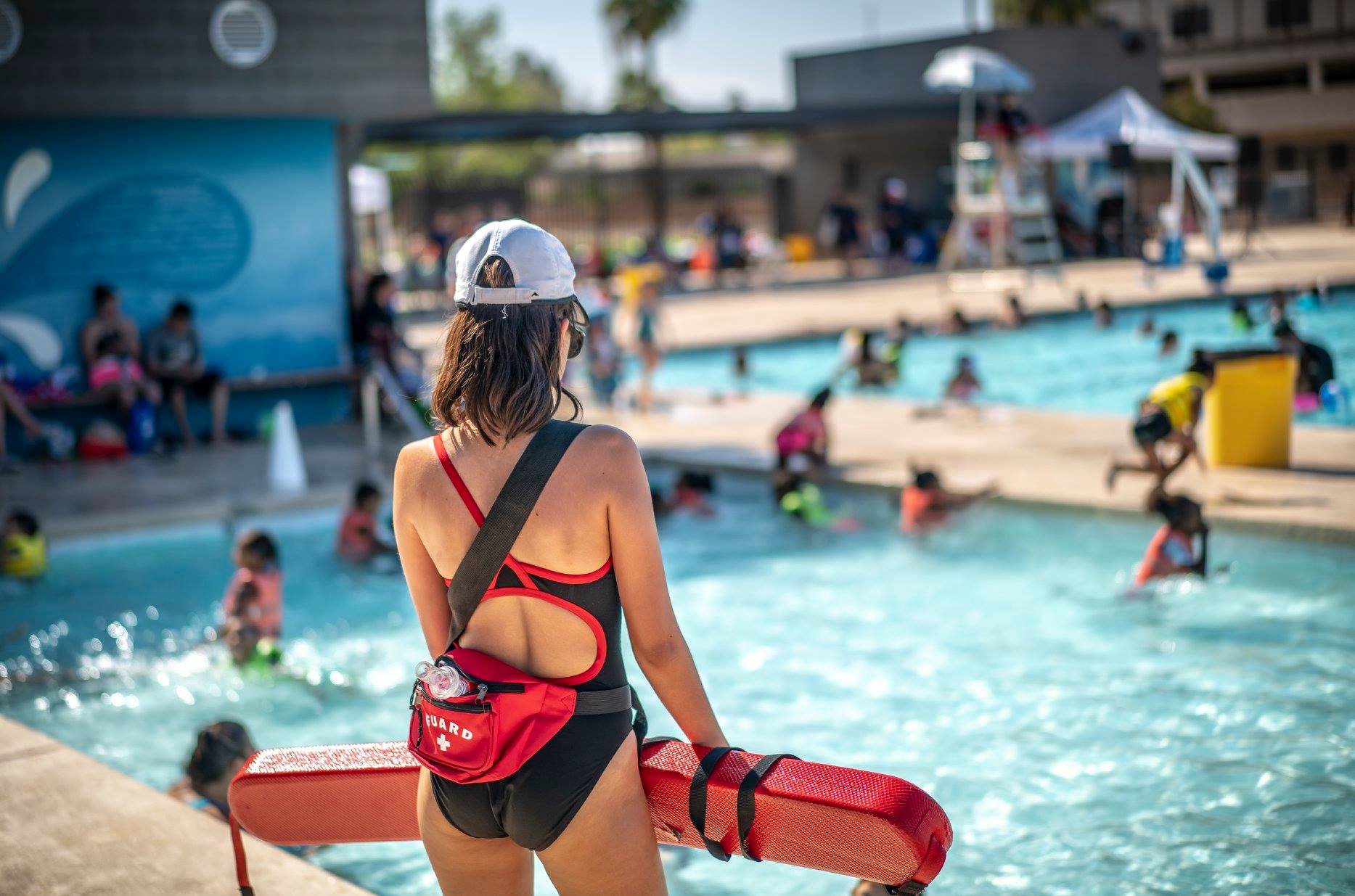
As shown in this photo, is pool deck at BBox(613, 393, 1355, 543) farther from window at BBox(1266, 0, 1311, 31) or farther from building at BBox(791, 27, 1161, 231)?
window at BBox(1266, 0, 1311, 31)

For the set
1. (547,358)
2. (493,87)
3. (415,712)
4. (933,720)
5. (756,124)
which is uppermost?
(493,87)

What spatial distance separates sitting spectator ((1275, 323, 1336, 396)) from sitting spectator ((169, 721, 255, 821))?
10.3m

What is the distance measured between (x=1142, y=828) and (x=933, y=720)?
4.80 ft

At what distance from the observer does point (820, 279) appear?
31.1m

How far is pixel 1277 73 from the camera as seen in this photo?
54.1m

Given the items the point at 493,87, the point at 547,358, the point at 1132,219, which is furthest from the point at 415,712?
the point at 493,87

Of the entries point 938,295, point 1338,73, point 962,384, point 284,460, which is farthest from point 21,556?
point 1338,73

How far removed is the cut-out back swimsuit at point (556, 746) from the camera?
218 cm

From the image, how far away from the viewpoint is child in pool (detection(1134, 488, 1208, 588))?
7160mm

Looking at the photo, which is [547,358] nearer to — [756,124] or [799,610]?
[799,610]

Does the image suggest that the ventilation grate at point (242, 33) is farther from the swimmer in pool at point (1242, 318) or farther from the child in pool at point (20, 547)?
the swimmer in pool at point (1242, 318)

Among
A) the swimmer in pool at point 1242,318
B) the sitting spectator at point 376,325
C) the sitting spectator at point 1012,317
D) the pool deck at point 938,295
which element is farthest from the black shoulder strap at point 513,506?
the sitting spectator at point 1012,317

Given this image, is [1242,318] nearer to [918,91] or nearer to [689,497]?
[689,497]

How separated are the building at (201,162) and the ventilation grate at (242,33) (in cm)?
1
